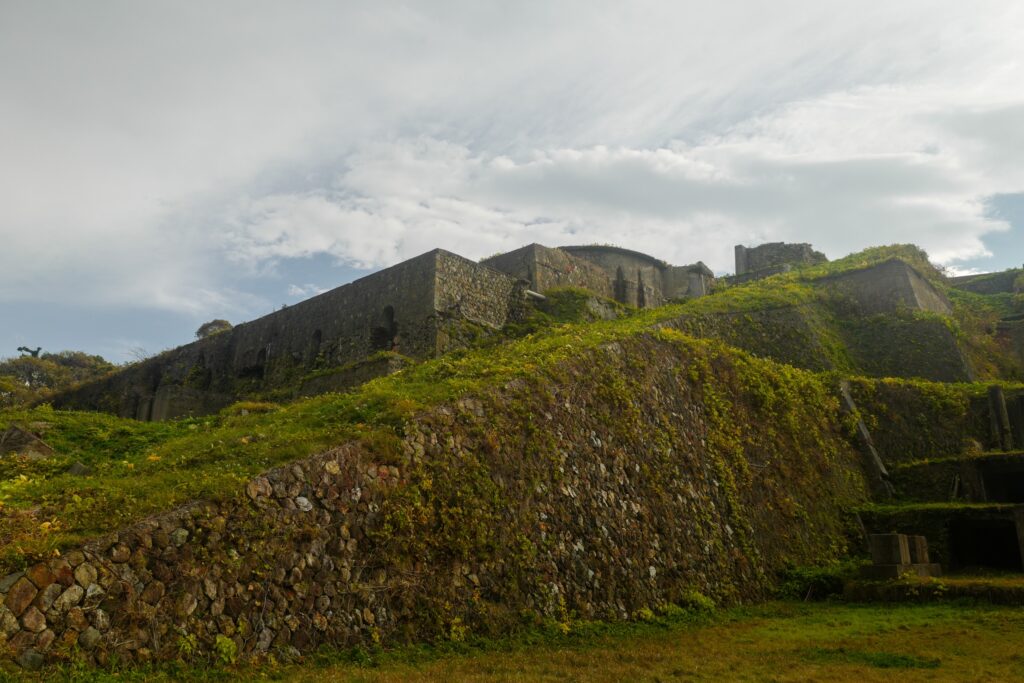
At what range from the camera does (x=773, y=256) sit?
4050cm

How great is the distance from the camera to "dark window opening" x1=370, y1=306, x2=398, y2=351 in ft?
70.9

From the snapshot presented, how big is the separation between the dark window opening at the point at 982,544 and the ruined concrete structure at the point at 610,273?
13.9m

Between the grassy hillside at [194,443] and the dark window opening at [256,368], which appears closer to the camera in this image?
the grassy hillside at [194,443]

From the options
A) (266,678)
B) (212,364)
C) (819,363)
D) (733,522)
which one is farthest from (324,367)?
(266,678)

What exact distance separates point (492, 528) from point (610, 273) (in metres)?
24.3

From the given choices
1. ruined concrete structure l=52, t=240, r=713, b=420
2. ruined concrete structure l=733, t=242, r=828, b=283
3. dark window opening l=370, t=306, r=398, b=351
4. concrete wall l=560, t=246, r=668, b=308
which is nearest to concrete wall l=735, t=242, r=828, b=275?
ruined concrete structure l=733, t=242, r=828, b=283

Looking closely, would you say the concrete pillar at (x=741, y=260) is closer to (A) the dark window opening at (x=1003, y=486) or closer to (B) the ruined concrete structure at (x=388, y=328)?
(B) the ruined concrete structure at (x=388, y=328)

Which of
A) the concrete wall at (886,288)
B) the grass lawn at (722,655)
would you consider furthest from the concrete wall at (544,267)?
the grass lawn at (722,655)

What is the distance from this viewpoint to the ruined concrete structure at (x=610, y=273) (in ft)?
84.5

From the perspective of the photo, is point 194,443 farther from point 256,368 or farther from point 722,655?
point 256,368

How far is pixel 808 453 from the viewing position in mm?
16672

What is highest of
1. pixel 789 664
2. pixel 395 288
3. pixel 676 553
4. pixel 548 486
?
pixel 395 288

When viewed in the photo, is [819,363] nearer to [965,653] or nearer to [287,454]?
[965,653]

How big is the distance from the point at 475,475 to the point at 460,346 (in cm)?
1091
